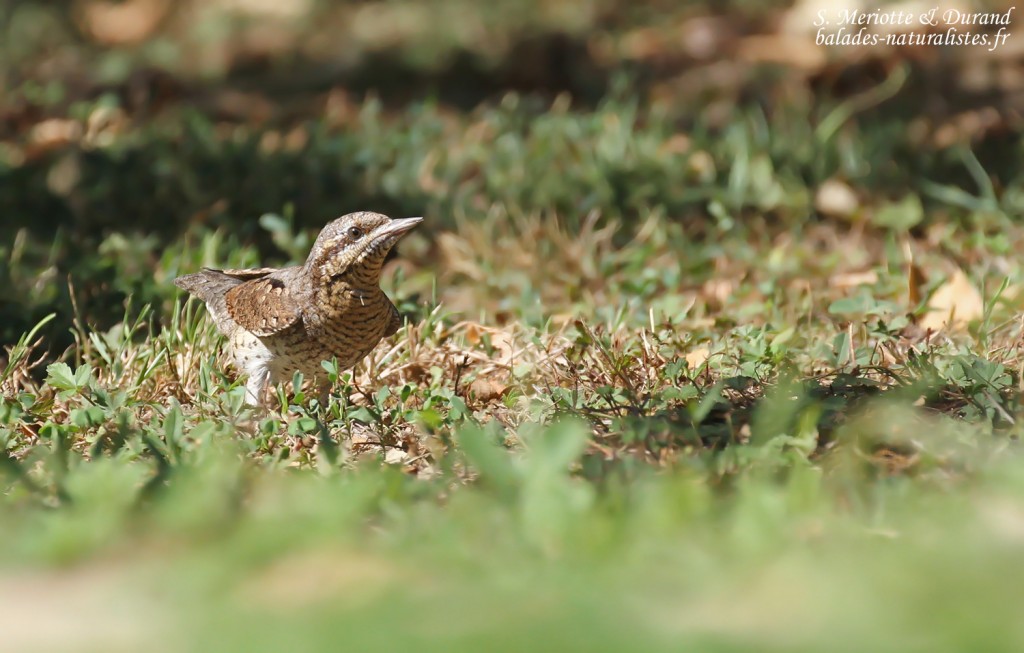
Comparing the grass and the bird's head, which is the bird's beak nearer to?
the bird's head

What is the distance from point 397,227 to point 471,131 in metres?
3.41

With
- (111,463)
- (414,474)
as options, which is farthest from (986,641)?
(111,463)

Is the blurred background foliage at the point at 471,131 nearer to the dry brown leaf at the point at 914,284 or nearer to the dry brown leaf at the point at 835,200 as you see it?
the dry brown leaf at the point at 835,200

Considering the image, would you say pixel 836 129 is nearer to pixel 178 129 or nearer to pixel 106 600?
pixel 178 129

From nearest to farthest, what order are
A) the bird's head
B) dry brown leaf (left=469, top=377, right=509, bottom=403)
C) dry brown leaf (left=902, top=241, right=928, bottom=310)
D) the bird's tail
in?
the bird's head
dry brown leaf (left=469, top=377, right=509, bottom=403)
the bird's tail
dry brown leaf (left=902, top=241, right=928, bottom=310)

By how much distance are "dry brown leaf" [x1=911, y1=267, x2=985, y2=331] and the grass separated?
2cm

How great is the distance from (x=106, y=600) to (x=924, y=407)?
266cm

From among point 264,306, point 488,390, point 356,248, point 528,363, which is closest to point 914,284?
point 528,363

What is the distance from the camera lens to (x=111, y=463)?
3.66 m

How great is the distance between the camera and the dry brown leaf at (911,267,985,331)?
5.27 meters

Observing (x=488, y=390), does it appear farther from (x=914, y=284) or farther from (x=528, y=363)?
(x=914, y=284)

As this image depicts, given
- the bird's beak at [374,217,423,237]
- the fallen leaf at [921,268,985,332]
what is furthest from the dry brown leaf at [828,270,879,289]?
the bird's beak at [374,217,423,237]

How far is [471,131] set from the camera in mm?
7832

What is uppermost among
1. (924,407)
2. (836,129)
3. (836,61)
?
(836,61)
